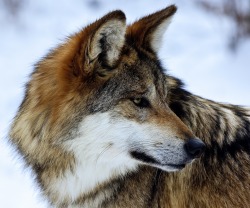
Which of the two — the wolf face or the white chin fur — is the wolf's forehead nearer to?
the wolf face

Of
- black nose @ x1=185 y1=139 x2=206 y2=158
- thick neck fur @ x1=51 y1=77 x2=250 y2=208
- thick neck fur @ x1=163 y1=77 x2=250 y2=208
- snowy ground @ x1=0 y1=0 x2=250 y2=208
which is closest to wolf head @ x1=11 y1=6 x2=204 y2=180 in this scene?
black nose @ x1=185 y1=139 x2=206 y2=158

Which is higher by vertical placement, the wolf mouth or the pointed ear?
the pointed ear

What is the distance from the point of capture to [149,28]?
360 cm

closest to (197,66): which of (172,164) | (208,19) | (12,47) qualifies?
(208,19)

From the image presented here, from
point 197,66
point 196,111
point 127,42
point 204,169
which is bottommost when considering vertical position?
point 197,66

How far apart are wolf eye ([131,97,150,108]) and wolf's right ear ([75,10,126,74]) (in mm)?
268

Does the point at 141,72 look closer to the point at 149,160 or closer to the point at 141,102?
the point at 141,102

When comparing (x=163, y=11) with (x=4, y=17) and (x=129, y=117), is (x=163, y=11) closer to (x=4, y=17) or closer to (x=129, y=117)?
(x=129, y=117)

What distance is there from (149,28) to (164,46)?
5143mm

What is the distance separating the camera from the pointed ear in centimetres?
359

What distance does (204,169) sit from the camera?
363 centimetres

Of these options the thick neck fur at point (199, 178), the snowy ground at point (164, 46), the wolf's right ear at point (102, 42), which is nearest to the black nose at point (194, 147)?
the thick neck fur at point (199, 178)

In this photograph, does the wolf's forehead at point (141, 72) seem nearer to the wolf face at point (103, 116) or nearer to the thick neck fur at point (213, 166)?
the wolf face at point (103, 116)

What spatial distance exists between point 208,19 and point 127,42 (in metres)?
6.65
